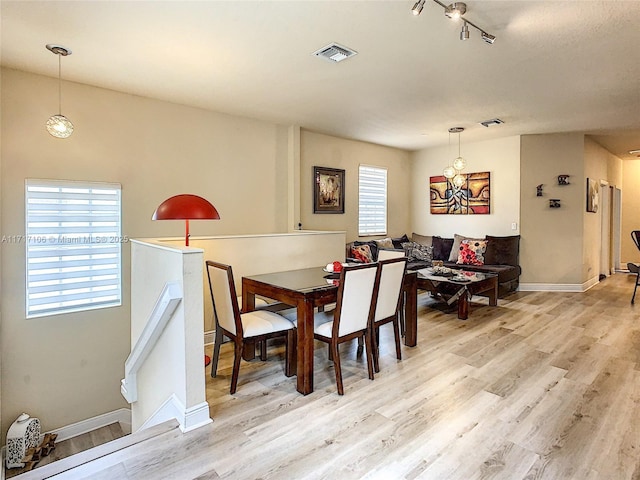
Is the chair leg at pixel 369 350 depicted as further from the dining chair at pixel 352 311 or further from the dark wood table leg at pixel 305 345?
the dark wood table leg at pixel 305 345

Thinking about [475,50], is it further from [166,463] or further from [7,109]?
[7,109]

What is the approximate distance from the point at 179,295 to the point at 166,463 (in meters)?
0.91

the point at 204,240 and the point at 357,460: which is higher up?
the point at 204,240

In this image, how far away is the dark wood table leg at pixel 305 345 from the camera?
2639 millimetres

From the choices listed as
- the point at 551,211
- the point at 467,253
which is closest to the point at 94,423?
the point at 467,253

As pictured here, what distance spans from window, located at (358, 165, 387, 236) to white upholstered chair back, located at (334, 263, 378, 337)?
4016 millimetres

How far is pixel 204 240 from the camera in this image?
363 centimetres

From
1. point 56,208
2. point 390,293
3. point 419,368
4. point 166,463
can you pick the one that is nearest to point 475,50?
point 390,293

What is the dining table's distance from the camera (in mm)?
2648

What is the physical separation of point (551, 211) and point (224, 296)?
5924 millimetres

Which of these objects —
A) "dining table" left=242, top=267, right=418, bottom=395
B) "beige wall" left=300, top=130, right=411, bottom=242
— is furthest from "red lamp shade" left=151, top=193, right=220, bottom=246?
"beige wall" left=300, top=130, right=411, bottom=242

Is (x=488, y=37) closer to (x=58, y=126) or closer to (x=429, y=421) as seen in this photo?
(x=429, y=421)

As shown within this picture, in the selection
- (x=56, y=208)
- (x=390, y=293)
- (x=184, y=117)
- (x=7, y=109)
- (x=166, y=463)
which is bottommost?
(x=166, y=463)

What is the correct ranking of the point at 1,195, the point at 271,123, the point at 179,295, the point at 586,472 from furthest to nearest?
1. the point at 271,123
2. the point at 1,195
3. the point at 179,295
4. the point at 586,472
